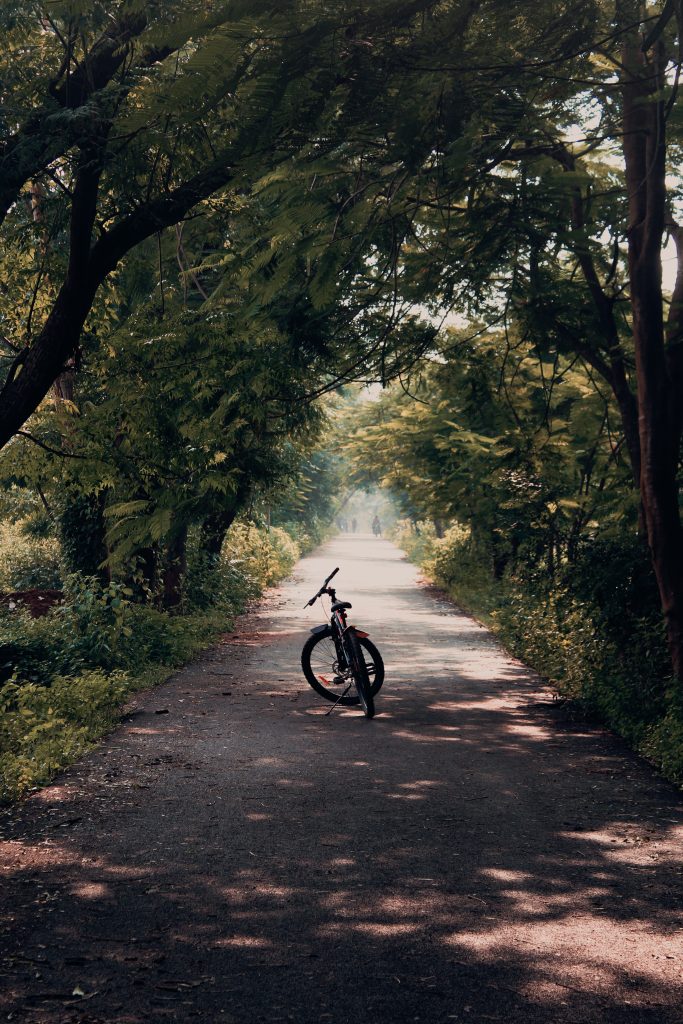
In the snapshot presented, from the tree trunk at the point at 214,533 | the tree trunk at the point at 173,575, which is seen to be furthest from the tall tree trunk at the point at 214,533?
the tree trunk at the point at 173,575

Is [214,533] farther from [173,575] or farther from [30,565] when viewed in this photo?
[30,565]

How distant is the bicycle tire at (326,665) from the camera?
439 inches

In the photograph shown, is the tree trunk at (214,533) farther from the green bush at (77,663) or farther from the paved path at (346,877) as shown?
the paved path at (346,877)

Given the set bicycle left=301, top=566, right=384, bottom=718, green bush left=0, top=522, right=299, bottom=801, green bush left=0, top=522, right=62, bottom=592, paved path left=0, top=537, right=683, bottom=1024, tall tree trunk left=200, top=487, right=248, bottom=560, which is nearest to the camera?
paved path left=0, top=537, right=683, bottom=1024

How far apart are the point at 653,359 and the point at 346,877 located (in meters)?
6.11

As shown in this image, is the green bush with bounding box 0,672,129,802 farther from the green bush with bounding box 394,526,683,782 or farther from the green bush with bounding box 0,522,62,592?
the green bush with bounding box 0,522,62,592

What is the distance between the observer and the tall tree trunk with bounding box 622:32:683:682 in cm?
938

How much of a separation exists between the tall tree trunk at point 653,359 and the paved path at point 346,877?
1.74 metres

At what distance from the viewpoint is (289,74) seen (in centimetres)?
534

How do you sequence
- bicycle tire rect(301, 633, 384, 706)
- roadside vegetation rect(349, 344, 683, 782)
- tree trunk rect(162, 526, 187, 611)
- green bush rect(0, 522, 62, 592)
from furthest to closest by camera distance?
green bush rect(0, 522, 62, 592)
tree trunk rect(162, 526, 187, 611)
bicycle tire rect(301, 633, 384, 706)
roadside vegetation rect(349, 344, 683, 782)

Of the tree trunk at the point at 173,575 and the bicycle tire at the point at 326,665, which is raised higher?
the tree trunk at the point at 173,575

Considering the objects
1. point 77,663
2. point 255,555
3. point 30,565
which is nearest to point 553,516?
point 77,663

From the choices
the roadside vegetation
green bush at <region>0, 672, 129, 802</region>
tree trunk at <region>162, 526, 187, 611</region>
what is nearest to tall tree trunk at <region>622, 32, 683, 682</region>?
the roadside vegetation

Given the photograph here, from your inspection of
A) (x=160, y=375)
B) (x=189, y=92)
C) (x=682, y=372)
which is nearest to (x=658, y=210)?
(x=682, y=372)
